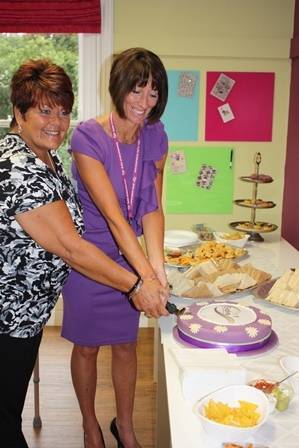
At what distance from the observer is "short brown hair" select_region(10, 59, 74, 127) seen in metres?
1.45

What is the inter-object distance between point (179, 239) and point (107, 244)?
860 mm

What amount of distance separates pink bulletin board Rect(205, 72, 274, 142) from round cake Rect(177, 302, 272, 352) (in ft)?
6.22

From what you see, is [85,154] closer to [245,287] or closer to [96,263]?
[96,263]

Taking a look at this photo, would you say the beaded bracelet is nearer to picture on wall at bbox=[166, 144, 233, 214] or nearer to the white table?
the white table

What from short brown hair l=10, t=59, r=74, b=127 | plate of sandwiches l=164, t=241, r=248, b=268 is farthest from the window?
short brown hair l=10, t=59, r=74, b=127

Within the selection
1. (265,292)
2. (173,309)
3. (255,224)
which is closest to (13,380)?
(173,309)

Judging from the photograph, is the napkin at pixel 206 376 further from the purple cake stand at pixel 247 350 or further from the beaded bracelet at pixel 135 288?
the beaded bracelet at pixel 135 288

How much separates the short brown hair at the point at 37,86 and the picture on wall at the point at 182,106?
1.84 meters

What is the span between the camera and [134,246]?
1746mm

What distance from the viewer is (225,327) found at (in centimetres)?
147

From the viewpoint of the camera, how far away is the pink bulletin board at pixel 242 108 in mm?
3258

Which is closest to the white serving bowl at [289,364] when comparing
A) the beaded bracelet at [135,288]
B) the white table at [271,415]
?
the white table at [271,415]

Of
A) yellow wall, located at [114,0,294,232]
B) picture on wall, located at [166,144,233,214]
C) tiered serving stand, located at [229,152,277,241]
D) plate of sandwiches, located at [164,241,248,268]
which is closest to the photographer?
plate of sandwiches, located at [164,241,248,268]

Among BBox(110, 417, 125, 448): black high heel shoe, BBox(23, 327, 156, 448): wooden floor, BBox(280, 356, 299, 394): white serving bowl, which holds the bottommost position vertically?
BBox(23, 327, 156, 448): wooden floor
